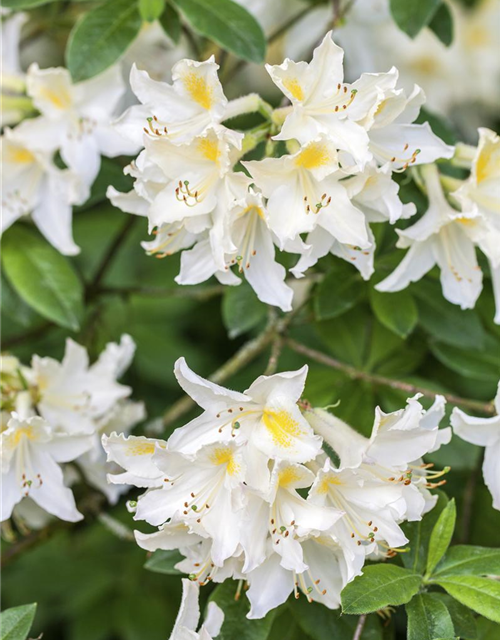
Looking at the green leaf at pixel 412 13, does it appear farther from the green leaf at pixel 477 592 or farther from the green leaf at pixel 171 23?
the green leaf at pixel 477 592

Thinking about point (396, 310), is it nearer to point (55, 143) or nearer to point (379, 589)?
point (379, 589)

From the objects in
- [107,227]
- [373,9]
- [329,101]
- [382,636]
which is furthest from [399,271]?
[107,227]

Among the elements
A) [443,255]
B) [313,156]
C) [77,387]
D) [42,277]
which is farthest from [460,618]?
[42,277]

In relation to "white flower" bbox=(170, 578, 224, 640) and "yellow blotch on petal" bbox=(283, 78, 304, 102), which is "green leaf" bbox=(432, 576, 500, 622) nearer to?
"white flower" bbox=(170, 578, 224, 640)

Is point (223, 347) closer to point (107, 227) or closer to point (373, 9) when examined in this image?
point (107, 227)

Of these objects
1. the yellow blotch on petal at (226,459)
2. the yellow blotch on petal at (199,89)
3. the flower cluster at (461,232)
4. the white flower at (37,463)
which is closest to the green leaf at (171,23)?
the yellow blotch on petal at (199,89)

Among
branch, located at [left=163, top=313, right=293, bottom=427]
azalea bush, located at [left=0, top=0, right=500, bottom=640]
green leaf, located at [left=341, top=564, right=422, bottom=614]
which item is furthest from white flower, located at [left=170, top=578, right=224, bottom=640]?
branch, located at [left=163, top=313, right=293, bottom=427]
